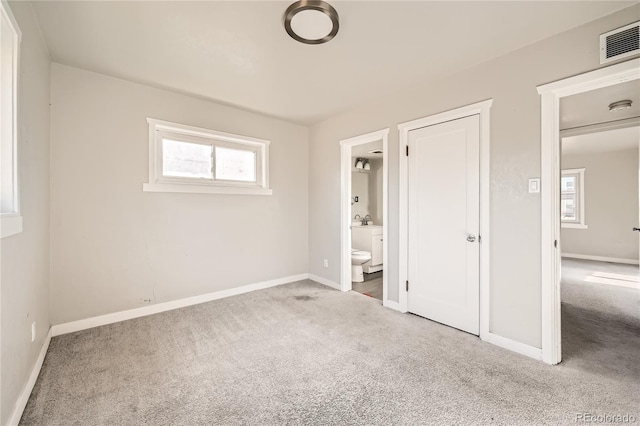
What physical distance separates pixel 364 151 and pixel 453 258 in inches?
117

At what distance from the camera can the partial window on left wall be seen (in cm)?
153

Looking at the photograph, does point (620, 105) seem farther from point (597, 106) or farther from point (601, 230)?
point (601, 230)

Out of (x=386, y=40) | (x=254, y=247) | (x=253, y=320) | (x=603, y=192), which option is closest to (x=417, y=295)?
(x=253, y=320)

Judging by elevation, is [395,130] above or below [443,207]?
above

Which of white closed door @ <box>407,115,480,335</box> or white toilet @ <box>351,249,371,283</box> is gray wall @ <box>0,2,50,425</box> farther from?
white toilet @ <box>351,249,371,283</box>

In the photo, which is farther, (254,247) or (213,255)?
(254,247)

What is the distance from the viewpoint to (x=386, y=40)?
2223 millimetres

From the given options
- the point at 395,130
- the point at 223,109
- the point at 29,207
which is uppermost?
the point at 223,109

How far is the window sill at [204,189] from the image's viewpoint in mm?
3101

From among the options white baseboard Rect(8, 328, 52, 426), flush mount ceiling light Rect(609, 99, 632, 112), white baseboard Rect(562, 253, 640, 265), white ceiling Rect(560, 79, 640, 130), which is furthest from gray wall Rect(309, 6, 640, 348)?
white baseboard Rect(562, 253, 640, 265)

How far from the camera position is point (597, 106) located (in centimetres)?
316

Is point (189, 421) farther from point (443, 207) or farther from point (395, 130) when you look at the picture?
point (395, 130)

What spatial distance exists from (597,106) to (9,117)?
5309mm

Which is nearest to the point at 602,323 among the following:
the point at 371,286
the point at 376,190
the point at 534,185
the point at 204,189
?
the point at 534,185
